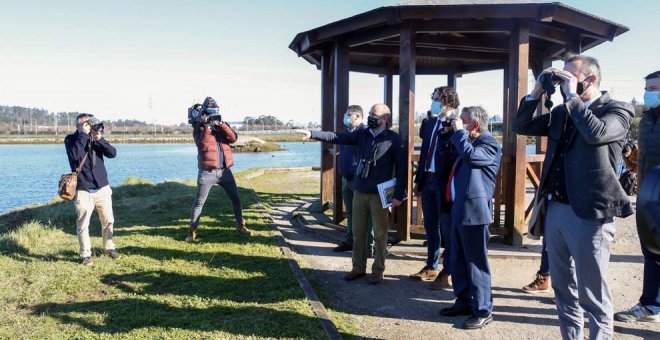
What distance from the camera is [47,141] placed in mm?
80312

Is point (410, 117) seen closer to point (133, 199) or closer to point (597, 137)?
point (597, 137)

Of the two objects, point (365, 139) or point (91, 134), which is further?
point (91, 134)

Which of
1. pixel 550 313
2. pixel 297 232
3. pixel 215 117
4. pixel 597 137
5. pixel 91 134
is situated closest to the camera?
pixel 597 137

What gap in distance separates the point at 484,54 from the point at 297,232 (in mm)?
4870

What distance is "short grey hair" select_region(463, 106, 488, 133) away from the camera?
148 inches

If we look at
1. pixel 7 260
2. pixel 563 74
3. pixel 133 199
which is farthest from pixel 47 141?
pixel 563 74

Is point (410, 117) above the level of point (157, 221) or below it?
A: above

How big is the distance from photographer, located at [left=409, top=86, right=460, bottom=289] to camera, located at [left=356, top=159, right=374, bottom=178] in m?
0.57

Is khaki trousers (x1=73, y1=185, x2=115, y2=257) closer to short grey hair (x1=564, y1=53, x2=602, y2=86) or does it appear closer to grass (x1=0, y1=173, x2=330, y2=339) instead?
grass (x1=0, y1=173, x2=330, y2=339)

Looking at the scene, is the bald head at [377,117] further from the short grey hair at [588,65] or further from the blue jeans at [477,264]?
the short grey hair at [588,65]

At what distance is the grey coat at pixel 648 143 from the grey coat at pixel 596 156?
1.08 meters

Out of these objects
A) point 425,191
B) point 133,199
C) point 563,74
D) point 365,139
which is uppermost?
point 563,74

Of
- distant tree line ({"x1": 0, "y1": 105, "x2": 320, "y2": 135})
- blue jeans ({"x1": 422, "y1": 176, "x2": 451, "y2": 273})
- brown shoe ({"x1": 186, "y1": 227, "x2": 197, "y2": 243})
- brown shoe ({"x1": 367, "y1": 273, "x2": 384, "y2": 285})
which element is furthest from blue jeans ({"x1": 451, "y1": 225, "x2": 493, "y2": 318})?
distant tree line ({"x1": 0, "y1": 105, "x2": 320, "y2": 135})

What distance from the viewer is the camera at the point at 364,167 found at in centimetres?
477
